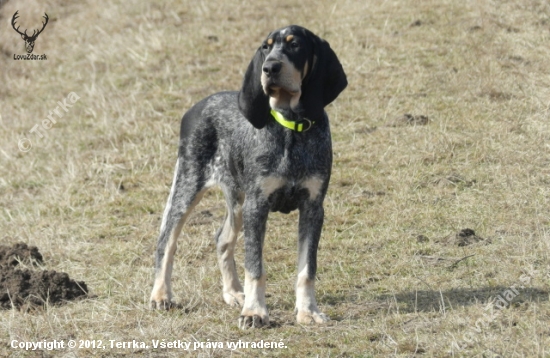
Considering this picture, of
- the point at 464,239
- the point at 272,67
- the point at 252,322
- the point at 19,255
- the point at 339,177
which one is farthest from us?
the point at 339,177

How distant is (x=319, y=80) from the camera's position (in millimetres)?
6445

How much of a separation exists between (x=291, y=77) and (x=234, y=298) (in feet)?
6.35

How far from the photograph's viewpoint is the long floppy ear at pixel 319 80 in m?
6.41

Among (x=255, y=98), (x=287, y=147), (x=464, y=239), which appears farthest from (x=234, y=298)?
(x=464, y=239)

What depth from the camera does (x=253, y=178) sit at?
661cm

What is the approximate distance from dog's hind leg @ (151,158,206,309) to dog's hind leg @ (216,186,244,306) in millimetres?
262

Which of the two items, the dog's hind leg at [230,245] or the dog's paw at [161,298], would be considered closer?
the dog's paw at [161,298]

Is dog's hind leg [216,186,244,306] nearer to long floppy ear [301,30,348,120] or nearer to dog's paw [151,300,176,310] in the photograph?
dog's paw [151,300,176,310]

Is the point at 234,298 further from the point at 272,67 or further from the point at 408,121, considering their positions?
the point at 408,121

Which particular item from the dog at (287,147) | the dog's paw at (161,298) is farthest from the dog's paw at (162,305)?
the dog at (287,147)

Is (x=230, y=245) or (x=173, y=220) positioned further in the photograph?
(x=230, y=245)

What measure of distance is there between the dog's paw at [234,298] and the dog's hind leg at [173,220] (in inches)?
17.0

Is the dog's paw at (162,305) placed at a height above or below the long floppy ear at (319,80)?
below

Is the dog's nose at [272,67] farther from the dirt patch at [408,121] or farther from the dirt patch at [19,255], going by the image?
the dirt patch at [408,121]
